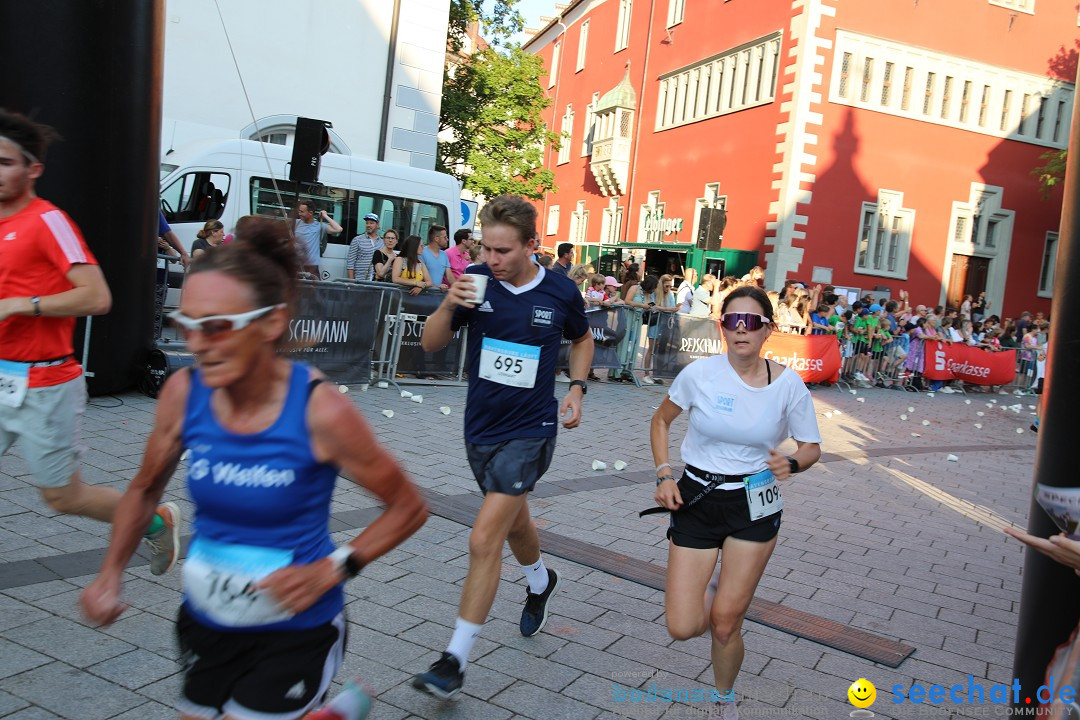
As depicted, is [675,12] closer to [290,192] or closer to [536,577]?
[290,192]

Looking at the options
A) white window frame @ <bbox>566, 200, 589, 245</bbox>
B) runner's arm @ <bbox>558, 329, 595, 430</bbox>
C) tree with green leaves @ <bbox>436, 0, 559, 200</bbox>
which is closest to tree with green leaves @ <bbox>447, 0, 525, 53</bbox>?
tree with green leaves @ <bbox>436, 0, 559, 200</bbox>

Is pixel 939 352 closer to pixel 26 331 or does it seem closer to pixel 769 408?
pixel 769 408

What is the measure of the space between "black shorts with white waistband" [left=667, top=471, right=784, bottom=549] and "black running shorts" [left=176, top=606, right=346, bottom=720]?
1.93 m

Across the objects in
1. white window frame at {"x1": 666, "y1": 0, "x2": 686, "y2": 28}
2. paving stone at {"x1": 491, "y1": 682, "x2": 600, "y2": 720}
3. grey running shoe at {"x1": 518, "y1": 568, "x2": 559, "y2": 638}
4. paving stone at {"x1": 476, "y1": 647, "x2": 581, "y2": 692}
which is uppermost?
white window frame at {"x1": 666, "y1": 0, "x2": 686, "y2": 28}

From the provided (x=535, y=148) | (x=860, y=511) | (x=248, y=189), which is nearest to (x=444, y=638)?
(x=860, y=511)

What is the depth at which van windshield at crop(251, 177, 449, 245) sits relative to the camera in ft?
50.3

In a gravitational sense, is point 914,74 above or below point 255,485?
above

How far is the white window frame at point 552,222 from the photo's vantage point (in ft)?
156

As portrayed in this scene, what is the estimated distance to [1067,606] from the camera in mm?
2781

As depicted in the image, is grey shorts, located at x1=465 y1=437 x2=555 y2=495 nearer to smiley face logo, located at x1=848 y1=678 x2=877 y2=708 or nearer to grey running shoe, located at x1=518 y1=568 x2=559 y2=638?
grey running shoe, located at x1=518 y1=568 x2=559 y2=638

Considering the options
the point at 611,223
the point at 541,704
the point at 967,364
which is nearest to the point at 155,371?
the point at 541,704

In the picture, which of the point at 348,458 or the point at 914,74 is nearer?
the point at 348,458

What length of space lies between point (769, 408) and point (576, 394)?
1.02 meters

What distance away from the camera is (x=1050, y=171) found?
28.5 m
